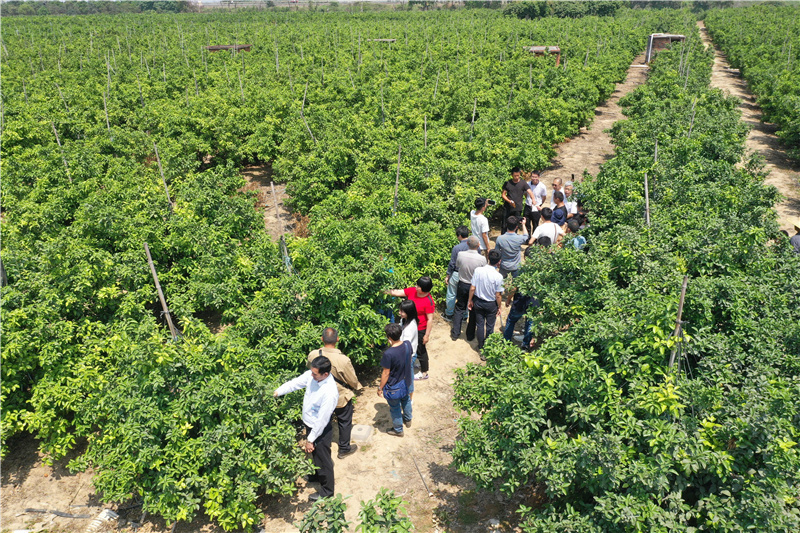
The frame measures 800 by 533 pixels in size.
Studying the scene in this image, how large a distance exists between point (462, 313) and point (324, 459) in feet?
13.2

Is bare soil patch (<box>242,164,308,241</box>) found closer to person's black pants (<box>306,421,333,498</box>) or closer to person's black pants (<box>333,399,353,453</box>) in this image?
person's black pants (<box>333,399,353,453</box>)

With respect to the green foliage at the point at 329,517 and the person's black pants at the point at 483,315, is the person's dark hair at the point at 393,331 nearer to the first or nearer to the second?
the person's black pants at the point at 483,315

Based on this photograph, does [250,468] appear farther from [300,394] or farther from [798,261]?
[798,261]

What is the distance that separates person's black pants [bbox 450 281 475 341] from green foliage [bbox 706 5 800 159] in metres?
15.9

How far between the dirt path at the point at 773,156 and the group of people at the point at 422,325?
296 inches

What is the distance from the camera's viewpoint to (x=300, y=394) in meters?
6.88

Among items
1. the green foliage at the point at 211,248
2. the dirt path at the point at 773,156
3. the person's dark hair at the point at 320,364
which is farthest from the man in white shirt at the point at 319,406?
the dirt path at the point at 773,156

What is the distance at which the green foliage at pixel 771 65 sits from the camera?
1930 centimetres

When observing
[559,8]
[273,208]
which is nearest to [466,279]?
[273,208]

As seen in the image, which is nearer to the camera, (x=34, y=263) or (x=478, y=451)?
(x=478, y=451)

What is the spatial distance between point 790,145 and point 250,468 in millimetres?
23883

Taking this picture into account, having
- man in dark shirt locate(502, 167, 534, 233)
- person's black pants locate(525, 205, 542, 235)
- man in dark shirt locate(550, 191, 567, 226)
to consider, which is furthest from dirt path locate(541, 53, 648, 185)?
man in dark shirt locate(550, 191, 567, 226)

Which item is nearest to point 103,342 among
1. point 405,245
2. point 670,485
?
point 405,245

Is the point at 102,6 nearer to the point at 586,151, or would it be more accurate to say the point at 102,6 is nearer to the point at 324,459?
the point at 586,151
